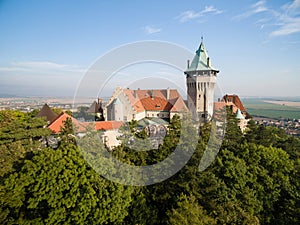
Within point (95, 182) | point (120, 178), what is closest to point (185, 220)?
point (120, 178)

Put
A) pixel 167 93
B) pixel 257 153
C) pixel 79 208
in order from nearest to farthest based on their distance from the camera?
pixel 79 208 < pixel 257 153 < pixel 167 93

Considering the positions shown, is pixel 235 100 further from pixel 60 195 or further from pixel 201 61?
pixel 60 195

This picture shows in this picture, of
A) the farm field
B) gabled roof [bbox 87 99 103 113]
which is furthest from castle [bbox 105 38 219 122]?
the farm field

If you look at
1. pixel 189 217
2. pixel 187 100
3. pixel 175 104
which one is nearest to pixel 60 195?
pixel 189 217

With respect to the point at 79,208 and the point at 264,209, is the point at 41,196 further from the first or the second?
the point at 264,209

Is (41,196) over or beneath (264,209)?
over

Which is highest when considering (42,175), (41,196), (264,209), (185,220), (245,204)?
(42,175)

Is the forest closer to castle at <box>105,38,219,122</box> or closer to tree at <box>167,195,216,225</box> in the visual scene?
tree at <box>167,195,216,225</box>
